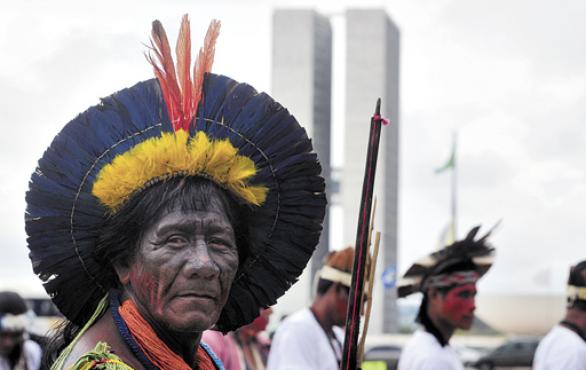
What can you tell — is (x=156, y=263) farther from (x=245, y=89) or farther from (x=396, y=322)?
(x=396, y=322)

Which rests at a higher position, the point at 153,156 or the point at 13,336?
the point at 153,156

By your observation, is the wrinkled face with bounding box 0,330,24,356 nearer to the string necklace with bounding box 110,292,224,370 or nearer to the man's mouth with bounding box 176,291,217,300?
the string necklace with bounding box 110,292,224,370

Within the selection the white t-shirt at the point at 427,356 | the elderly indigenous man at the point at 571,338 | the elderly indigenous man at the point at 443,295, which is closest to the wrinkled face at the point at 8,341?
the elderly indigenous man at the point at 443,295

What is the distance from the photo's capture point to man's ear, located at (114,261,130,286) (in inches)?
92.1

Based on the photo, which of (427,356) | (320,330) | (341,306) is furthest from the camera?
(341,306)

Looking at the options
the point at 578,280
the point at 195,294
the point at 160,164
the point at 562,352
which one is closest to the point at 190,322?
the point at 195,294

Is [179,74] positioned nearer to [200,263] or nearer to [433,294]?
[200,263]

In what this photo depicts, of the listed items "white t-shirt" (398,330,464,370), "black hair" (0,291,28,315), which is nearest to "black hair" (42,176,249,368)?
"white t-shirt" (398,330,464,370)

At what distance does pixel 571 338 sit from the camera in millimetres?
6133

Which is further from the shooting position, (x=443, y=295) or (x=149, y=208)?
(x=443, y=295)

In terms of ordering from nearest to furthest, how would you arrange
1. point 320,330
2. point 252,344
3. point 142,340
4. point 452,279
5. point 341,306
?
point 142,340, point 452,279, point 320,330, point 341,306, point 252,344

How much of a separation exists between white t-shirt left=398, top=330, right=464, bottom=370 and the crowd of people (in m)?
3.23

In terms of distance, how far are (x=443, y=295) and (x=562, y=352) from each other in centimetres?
77

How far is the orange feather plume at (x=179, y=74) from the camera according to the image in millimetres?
2379
